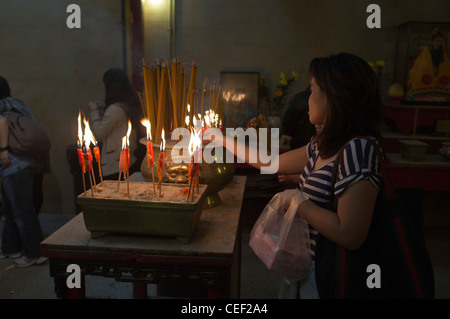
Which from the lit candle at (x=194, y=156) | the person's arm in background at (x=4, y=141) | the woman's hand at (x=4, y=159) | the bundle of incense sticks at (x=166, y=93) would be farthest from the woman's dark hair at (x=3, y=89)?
the lit candle at (x=194, y=156)

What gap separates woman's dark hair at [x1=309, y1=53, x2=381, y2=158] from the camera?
1330 mm

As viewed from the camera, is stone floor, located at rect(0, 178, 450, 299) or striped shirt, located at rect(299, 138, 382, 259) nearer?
striped shirt, located at rect(299, 138, 382, 259)

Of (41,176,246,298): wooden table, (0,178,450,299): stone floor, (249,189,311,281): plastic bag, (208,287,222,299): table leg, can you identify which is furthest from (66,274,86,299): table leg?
(0,178,450,299): stone floor

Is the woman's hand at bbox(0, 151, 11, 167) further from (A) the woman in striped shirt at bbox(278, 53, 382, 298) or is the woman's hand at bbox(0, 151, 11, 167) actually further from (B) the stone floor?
(A) the woman in striped shirt at bbox(278, 53, 382, 298)

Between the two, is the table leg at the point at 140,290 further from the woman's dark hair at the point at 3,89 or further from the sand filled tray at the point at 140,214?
the woman's dark hair at the point at 3,89

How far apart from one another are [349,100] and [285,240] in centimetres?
54

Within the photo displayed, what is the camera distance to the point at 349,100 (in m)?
1.33

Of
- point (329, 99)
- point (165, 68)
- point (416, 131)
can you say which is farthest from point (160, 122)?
point (416, 131)

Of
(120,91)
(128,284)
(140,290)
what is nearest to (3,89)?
(120,91)

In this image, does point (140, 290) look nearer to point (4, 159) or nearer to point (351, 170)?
point (4, 159)

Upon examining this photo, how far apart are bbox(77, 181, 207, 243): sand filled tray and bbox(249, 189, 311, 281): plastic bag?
28 cm

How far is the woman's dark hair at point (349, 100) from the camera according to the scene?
1.33 metres

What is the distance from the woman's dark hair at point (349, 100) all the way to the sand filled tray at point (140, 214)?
0.58 meters
